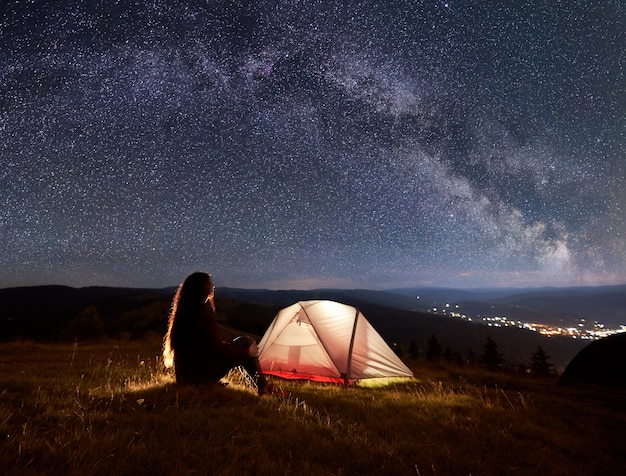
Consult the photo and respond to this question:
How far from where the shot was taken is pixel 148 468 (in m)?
2.48

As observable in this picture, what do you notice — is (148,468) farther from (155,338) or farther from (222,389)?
(155,338)

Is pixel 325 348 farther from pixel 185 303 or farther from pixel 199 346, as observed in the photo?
pixel 185 303

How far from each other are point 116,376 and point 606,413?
31.5ft

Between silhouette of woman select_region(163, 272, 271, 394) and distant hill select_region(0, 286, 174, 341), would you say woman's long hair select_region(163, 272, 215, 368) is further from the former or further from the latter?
distant hill select_region(0, 286, 174, 341)

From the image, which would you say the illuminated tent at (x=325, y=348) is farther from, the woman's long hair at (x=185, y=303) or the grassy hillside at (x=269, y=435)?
the woman's long hair at (x=185, y=303)

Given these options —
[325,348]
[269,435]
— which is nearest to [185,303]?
[269,435]

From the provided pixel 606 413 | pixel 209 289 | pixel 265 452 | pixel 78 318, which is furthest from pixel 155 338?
pixel 78 318

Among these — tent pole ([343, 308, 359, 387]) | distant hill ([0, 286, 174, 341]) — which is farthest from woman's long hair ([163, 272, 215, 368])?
distant hill ([0, 286, 174, 341])

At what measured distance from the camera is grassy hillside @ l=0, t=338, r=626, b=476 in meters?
2.59

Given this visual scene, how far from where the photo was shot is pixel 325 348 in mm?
9156

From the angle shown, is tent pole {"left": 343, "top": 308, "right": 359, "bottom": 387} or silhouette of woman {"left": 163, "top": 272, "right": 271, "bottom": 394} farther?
tent pole {"left": 343, "top": 308, "right": 359, "bottom": 387}

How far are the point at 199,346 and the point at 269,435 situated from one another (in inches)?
81.8

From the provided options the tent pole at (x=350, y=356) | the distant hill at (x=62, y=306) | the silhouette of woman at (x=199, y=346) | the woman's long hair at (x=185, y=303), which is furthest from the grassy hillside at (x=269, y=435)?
the distant hill at (x=62, y=306)

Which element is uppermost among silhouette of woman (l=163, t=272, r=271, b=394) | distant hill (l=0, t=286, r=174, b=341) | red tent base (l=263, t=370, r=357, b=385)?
silhouette of woman (l=163, t=272, r=271, b=394)
